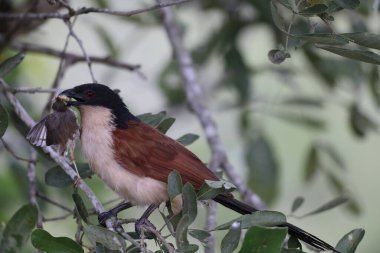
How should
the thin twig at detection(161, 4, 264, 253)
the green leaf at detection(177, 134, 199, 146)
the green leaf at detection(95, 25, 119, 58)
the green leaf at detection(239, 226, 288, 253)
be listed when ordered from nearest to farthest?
1. the green leaf at detection(239, 226, 288, 253)
2. the green leaf at detection(177, 134, 199, 146)
3. the thin twig at detection(161, 4, 264, 253)
4. the green leaf at detection(95, 25, 119, 58)

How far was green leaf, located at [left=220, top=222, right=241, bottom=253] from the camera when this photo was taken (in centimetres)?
252

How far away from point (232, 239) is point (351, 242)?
0.41 m

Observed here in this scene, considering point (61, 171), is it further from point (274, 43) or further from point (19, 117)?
point (274, 43)

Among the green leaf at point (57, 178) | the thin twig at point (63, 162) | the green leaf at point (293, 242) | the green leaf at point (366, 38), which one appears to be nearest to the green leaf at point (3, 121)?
the thin twig at point (63, 162)

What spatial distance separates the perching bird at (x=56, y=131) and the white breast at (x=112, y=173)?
0.29 ft

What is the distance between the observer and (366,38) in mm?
2598

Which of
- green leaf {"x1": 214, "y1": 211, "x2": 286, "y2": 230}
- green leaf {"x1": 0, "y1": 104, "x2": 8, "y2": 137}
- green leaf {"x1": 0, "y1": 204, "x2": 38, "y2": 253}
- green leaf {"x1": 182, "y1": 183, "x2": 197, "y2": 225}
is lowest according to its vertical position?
green leaf {"x1": 0, "y1": 204, "x2": 38, "y2": 253}

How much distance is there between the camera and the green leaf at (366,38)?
8.51 feet

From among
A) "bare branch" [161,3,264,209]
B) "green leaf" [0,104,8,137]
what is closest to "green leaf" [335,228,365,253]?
"bare branch" [161,3,264,209]

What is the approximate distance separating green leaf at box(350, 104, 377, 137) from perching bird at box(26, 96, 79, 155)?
2.28 meters

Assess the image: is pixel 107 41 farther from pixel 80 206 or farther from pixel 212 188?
pixel 212 188

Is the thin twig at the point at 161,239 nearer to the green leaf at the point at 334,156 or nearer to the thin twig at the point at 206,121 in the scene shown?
the thin twig at the point at 206,121

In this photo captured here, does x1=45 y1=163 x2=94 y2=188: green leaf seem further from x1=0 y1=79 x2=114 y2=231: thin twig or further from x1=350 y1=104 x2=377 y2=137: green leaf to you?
x1=350 y1=104 x2=377 y2=137: green leaf

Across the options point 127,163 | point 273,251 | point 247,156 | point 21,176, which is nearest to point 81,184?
point 127,163
